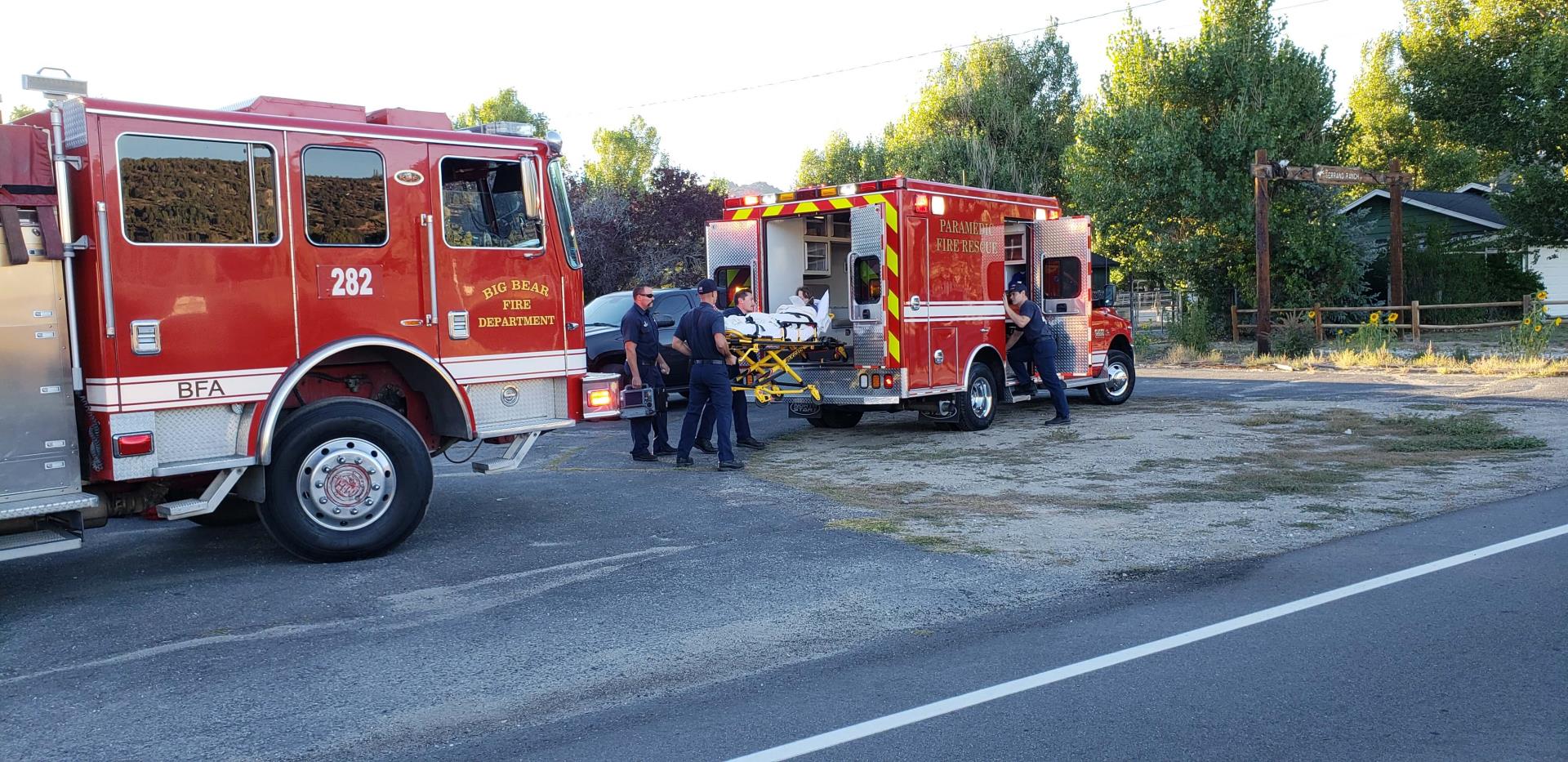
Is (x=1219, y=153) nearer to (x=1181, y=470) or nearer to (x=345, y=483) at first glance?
(x=1181, y=470)

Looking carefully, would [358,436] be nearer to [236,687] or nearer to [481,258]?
[481,258]

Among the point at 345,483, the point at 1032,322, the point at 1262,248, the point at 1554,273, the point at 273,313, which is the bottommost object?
the point at 345,483

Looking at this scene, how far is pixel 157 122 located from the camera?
6.64 m

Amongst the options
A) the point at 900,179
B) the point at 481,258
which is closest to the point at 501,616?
the point at 481,258

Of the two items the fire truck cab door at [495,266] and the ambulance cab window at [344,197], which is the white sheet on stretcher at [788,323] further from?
the ambulance cab window at [344,197]

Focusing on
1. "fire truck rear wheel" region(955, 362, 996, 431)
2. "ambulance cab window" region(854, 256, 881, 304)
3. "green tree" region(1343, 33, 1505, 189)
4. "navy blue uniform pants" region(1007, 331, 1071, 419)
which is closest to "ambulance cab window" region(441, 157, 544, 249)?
"ambulance cab window" region(854, 256, 881, 304)

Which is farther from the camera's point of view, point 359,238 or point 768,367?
point 768,367

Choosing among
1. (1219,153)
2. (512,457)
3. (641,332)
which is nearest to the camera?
(512,457)

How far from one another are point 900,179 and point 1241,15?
19.6 m

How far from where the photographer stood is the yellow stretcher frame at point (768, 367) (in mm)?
12523

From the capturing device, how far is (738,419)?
41.5 ft

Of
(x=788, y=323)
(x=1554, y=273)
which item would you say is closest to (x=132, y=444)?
(x=788, y=323)

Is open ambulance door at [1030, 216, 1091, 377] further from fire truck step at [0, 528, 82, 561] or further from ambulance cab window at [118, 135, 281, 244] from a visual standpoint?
fire truck step at [0, 528, 82, 561]

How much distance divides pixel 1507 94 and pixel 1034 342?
21501 mm
